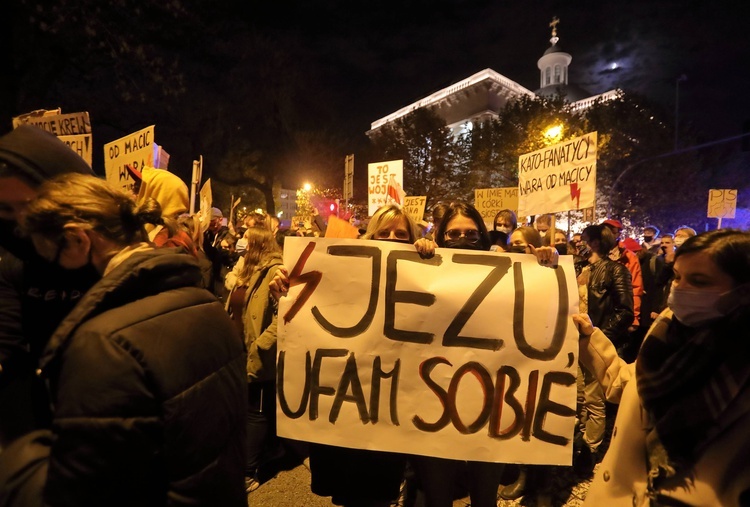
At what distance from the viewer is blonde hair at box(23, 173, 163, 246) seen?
120cm

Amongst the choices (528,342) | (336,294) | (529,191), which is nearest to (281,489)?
(336,294)

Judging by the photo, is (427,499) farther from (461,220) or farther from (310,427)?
(461,220)

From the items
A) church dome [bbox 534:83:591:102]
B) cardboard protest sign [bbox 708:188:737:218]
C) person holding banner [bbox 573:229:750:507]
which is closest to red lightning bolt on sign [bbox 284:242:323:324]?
person holding banner [bbox 573:229:750:507]

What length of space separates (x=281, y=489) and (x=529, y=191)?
3.56m

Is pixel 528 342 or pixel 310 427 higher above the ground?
pixel 528 342

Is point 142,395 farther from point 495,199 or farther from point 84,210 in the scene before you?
point 495,199

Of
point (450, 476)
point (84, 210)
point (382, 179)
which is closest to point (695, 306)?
point (450, 476)

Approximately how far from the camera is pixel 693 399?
54.5 inches

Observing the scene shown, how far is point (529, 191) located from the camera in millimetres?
4371

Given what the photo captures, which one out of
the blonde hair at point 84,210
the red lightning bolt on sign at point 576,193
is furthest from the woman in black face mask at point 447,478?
the red lightning bolt on sign at point 576,193

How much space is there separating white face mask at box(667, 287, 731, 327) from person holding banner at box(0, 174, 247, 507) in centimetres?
154

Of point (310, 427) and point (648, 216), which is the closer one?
point (310, 427)

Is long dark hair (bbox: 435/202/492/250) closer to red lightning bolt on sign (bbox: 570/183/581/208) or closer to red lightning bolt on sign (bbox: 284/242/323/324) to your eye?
red lightning bolt on sign (bbox: 284/242/323/324)

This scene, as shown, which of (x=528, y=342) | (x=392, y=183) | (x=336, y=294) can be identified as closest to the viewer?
(x=528, y=342)
